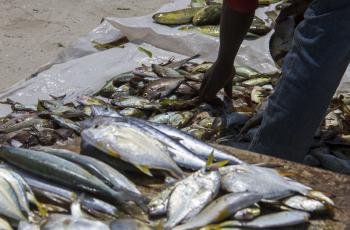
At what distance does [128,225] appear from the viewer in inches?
83.4

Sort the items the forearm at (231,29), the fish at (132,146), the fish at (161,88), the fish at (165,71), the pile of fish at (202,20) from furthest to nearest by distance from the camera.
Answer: the pile of fish at (202,20) → the fish at (165,71) → the fish at (161,88) → the forearm at (231,29) → the fish at (132,146)

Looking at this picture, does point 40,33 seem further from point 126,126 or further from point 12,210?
point 12,210

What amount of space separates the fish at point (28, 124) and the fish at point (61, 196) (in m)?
1.88

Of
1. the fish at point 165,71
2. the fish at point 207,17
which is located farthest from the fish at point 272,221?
the fish at point 207,17

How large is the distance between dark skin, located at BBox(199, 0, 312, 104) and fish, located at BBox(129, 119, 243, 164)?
1.25 m

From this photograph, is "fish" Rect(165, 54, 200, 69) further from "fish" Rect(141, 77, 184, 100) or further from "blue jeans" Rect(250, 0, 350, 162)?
"blue jeans" Rect(250, 0, 350, 162)

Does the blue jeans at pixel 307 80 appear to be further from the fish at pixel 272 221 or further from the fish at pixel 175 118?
the fish at pixel 175 118

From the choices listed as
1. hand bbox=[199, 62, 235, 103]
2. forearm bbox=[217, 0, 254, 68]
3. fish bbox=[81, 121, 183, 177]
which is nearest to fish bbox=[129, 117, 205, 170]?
fish bbox=[81, 121, 183, 177]

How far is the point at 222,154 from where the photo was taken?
265 cm

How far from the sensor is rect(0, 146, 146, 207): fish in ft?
7.55

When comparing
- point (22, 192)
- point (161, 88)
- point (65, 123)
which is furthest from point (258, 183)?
point (161, 88)

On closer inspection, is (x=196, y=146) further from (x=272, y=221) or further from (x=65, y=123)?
(x=65, y=123)

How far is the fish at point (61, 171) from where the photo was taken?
230 centimetres

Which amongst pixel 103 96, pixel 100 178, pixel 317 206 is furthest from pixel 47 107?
pixel 317 206
